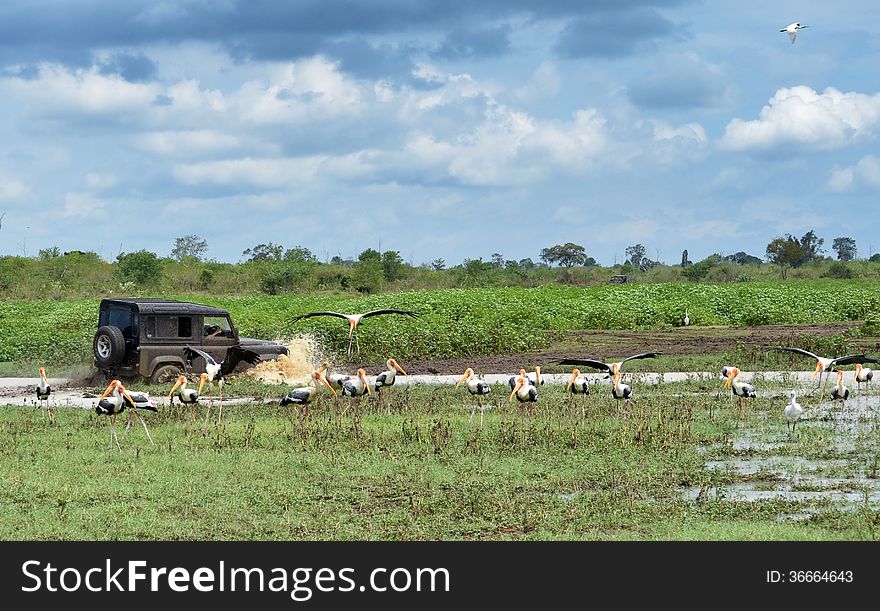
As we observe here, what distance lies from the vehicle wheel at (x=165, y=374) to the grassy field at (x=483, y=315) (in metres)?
6.58

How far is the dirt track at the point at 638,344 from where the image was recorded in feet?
96.3

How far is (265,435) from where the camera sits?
16.4m

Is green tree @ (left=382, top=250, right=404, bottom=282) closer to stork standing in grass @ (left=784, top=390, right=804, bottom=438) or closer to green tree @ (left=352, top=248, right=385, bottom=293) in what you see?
green tree @ (left=352, top=248, right=385, bottom=293)

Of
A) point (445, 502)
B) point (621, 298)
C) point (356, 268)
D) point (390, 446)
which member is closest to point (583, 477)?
point (445, 502)

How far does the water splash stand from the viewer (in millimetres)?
25578

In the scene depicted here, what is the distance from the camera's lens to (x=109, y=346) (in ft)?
75.1

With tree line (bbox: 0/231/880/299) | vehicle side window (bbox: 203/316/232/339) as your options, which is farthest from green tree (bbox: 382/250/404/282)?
vehicle side window (bbox: 203/316/232/339)

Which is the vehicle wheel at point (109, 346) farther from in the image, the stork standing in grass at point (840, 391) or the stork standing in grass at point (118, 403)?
the stork standing in grass at point (840, 391)

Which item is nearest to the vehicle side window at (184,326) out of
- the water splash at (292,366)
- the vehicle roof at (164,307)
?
the vehicle roof at (164,307)

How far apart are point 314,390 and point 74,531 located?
6928 mm

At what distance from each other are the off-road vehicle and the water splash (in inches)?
75.4

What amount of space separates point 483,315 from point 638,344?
4.85 meters

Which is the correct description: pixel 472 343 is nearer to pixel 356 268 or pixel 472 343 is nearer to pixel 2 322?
pixel 2 322

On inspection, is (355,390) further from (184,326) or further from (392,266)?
(392,266)
